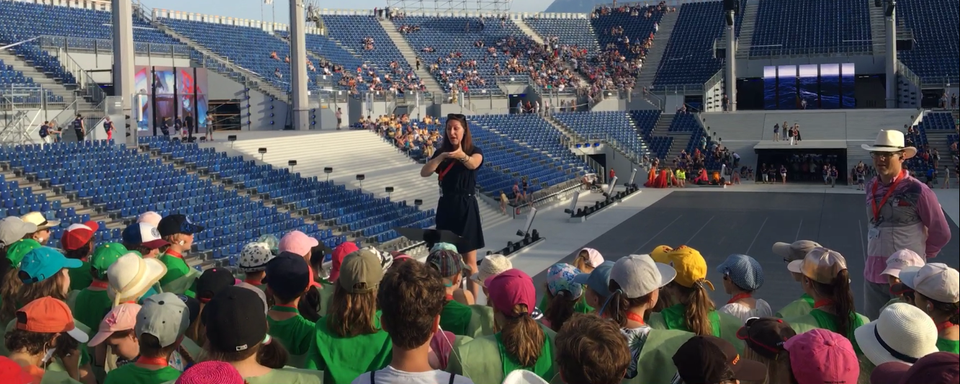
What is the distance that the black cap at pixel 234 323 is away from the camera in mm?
3799

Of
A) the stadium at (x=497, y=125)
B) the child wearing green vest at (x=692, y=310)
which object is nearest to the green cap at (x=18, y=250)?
the stadium at (x=497, y=125)

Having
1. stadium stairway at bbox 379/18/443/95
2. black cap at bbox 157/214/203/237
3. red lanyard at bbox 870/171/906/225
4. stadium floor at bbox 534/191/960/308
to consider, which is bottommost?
stadium floor at bbox 534/191/960/308

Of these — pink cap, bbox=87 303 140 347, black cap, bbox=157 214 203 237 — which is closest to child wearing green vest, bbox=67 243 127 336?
black cap, bbox=157 214 203 237

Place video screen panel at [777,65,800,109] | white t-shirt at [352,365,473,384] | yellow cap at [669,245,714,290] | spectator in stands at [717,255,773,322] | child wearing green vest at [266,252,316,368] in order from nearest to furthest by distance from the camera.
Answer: white t-shirt at [352,365,473,384], child wearing green vest at [266,252,316,368], yellow cap at [669,245,714,290], spectator in stands at [717,255,773,322], video screen panel at [777,65,800,109]

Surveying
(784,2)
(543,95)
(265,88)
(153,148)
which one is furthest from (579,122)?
(153,148)

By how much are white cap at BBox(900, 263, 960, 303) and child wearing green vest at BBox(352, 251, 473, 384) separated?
2.56 meters

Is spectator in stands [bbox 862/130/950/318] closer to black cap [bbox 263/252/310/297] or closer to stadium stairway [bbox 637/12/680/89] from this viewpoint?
black cap [bbox 263/252/310/297]

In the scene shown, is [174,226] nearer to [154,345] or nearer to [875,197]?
[154,345]

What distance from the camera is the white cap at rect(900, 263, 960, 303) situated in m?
4.55

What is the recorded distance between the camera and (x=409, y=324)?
368 centimetres

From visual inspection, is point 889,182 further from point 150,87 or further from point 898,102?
point 898,102

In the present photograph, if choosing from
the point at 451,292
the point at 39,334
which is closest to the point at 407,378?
the point at 451,292

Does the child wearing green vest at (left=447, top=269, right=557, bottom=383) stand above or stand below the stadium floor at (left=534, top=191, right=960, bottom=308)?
above

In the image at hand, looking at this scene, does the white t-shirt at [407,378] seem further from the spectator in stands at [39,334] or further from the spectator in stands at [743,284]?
the spectator in stands at [743,284]
